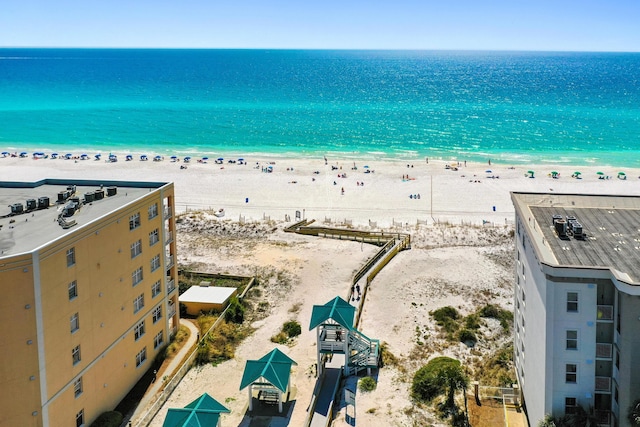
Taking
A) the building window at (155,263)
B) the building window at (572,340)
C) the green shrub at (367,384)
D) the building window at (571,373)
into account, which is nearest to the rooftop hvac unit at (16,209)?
the building window at (155,263)

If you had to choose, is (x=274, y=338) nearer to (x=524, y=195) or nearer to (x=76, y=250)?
(x=76, y=250)

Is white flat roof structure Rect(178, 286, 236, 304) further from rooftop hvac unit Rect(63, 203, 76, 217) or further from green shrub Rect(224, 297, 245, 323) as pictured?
rooftop hvac unit Rect(63, 203, 76, 217)

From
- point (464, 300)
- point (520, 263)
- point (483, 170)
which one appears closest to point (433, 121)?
point (483, 170)

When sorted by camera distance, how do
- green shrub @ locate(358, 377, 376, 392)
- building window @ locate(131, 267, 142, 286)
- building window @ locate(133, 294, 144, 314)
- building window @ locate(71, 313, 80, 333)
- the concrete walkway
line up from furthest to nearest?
building window @ locate(133, 294, 144, 314)
building window @ locate(131, 267, 142, 286)
green shrub @ locate(358, 377, 376, 392)
the concrete walkway
building window @ locate(71, 313, 80, 333)

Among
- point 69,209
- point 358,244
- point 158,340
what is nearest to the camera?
point 69,209

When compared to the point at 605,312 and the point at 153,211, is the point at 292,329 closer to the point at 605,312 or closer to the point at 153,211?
the point at 153,211

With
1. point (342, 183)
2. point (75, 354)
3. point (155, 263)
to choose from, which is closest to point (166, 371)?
point (155, 263)

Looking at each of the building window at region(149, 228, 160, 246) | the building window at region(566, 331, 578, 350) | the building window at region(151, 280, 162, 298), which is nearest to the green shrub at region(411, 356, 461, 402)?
the building window at region(566, 331, 578, 350)
